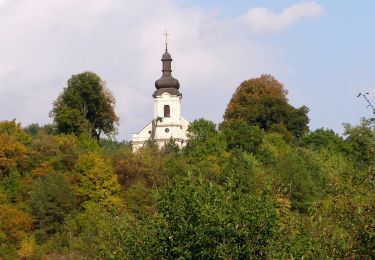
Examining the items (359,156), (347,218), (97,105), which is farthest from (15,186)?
(347,218)

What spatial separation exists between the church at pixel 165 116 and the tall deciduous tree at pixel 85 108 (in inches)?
172

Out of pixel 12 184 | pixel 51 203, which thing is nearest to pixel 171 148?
pixel 12 184

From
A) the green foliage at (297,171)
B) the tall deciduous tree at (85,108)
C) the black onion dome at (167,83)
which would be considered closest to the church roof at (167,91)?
the black onion dome at (167,83)

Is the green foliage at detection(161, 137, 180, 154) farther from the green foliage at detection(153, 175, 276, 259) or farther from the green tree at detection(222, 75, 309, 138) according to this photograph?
the green foliage at detection(153, 175, 276, 259)

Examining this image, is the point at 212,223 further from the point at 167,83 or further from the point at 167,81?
the point at 167,81

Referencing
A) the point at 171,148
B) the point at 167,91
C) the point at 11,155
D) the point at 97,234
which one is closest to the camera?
the point at 97,234

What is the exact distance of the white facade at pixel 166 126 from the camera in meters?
81.4

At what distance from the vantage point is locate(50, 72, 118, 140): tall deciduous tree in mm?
73000

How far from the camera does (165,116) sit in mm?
84625

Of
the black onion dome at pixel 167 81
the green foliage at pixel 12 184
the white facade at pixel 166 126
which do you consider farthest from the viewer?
the black onion dome at pixel 167 81

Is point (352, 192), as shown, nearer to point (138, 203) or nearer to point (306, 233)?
point (306, 233)

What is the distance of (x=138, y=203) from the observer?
57.0 meters

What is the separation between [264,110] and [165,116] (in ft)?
31.3

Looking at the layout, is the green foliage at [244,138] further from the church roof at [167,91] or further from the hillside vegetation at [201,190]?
the church roof at [167,91]
